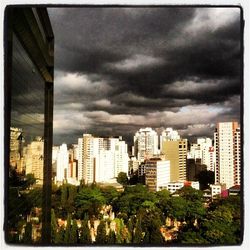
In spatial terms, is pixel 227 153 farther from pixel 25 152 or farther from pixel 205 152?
pixel 25 152

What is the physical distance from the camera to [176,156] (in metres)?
4.23

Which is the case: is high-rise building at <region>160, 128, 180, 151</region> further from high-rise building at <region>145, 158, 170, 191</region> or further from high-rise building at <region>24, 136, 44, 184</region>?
high-rise building at <region>24, 136, 44, 184</region>

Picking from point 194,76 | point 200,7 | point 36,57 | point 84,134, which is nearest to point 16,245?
point 84,134

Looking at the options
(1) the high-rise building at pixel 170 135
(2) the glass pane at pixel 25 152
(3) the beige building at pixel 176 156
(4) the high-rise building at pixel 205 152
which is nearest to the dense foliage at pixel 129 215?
(2) the glass pane at pixel 25 152

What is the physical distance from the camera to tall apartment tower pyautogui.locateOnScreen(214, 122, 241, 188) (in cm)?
408

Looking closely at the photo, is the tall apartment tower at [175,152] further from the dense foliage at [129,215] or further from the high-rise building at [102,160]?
the high-rise building at [102,160]

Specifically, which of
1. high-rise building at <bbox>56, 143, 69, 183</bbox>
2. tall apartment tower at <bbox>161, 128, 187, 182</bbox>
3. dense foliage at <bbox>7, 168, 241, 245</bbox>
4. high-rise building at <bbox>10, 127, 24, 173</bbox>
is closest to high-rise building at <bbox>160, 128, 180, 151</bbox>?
tall apartment tower at <bbox>161, 128, 187, 182</bbox>

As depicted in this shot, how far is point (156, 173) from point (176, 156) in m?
0.25

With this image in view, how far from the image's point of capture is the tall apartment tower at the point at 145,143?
13.8ft

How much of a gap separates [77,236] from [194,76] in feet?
6.09

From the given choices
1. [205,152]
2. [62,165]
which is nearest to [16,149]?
[62,165]

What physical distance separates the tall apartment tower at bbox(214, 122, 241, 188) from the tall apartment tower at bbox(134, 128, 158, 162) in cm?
57

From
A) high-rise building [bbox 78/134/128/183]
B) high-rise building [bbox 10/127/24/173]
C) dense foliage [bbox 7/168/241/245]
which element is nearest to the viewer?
high-rise building [bbox 10/127/24/173]

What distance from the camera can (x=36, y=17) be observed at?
4.21m
